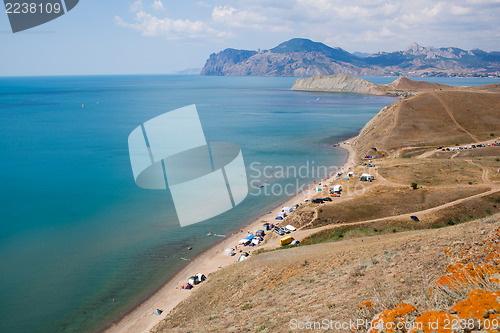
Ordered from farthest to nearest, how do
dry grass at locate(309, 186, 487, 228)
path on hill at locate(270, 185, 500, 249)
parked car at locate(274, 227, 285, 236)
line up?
dry grass at locate(309, 186, 487, 228) → parked car at locate(274, 227, 285, 236) → path on hill at locate(270, 185, 500, 249)

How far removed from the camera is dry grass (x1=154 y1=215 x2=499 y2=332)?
1173 cm

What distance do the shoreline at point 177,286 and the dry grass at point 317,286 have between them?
9.07ft

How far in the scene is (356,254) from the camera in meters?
19.8

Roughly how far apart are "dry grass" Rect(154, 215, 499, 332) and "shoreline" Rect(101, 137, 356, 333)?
277 cm

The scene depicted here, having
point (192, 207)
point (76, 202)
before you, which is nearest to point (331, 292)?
point (192, 207)

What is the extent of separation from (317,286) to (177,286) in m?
15.5

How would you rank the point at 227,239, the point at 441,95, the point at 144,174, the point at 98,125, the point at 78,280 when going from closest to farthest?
the point at 78,280 → the point at 227,239 → the point at 144,174 → the point at 441,95 → the point at 98,125

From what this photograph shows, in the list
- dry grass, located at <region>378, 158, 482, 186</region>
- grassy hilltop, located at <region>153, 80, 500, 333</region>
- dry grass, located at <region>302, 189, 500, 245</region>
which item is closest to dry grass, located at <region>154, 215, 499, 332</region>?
grassy hilltop, located at <region>153, 80, 500, 333</region>

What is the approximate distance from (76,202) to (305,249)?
34190mm

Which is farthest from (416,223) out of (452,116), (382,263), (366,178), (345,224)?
(452,116)

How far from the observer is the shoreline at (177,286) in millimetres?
23031

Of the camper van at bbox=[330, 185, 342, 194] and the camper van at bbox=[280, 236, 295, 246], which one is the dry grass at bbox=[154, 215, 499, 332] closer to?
the camper van at bbox=[280, 236, 295, 246]

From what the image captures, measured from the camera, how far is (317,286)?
15.8m

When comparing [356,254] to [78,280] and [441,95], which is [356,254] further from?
[441,95]
